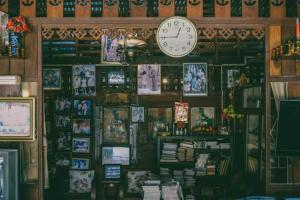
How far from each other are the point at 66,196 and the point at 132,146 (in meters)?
2.17

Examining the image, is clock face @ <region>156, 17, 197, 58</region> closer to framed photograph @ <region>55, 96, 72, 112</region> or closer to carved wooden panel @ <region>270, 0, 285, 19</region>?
carved wooden panel @ <region>270, 0, 285, 19</region>

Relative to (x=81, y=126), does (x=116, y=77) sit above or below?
above

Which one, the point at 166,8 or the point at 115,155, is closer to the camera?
the point at 166,8

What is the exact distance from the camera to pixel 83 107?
12742 mm

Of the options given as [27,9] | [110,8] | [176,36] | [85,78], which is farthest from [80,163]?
[176,36]

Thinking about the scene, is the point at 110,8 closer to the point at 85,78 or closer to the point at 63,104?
the point at 85,78

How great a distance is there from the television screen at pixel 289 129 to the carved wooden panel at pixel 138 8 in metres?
2.45

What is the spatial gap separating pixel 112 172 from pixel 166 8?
5.87 metres

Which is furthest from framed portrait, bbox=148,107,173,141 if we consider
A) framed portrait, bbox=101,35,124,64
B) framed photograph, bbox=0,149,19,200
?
framed photograph, bbox=0,149,19,200

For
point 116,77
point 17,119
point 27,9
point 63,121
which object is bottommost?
point 63,121

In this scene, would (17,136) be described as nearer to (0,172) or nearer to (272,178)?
(0,172)

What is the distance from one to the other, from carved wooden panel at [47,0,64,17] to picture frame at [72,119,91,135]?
5773 mm

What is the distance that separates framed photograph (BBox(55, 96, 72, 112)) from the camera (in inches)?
503

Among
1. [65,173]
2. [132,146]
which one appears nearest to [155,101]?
[132,146]
